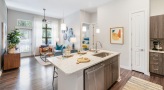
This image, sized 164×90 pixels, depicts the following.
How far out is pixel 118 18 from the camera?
445 centimetres

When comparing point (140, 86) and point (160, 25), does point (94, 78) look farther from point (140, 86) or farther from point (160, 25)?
point (160, 25)

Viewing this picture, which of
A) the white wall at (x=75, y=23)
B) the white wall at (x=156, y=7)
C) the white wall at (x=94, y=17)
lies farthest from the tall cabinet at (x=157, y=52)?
the white wall at (x=75, y=23)

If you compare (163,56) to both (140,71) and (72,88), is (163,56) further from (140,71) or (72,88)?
(72,88)

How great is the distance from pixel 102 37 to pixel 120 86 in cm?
298

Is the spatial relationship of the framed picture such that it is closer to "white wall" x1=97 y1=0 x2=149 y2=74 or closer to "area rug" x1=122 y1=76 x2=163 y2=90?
"white wall" x1=97 y1=0 x2=149 y2=74

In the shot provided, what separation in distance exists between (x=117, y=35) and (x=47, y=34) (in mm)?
6342

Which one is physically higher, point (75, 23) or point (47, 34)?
point (75, 23)

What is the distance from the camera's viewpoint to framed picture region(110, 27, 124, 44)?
4316mm

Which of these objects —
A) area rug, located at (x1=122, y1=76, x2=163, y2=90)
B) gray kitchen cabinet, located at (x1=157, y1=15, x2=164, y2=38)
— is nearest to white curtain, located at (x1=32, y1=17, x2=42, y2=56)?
area rug, located at (x1=122, y1=76, x2=163, y2=90)

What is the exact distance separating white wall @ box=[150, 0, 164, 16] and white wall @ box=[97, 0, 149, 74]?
1.85ft

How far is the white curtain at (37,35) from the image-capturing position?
7586mm

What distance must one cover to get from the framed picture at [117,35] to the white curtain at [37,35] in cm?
599

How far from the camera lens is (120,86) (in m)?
2.71

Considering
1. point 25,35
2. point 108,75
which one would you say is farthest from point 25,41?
point 108,75
